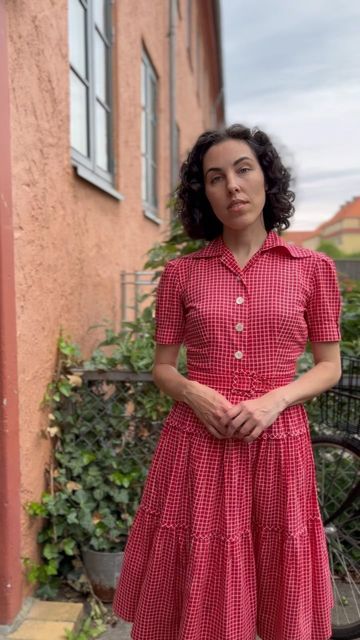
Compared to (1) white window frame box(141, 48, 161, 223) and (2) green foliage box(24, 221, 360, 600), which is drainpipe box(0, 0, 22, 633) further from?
(1) white window frame box(141, 48, 161, 223)

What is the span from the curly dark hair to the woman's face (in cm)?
4

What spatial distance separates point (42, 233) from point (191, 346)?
1.20 meters

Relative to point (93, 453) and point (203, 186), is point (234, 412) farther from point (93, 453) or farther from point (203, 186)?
point (93, 453)

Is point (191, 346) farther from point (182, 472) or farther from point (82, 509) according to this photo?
point (82, 509)

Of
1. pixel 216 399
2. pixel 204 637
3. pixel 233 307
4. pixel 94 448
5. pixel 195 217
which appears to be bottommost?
pixel 204 637

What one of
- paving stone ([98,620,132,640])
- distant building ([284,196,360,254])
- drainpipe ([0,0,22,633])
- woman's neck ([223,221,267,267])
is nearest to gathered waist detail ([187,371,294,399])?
woman's neck ([223,221,267,267])

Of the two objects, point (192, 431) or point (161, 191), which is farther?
point (161, 191)

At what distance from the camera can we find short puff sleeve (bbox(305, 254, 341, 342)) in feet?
5.39

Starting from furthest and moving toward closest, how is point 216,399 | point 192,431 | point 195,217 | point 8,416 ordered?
point 8,416
point 195,217
point 192,431
point 216,399

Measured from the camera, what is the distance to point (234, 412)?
1524 millimetres

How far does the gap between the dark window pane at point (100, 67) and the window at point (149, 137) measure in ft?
5.93

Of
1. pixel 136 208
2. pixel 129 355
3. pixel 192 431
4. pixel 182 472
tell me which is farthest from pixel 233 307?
pixel 136 208

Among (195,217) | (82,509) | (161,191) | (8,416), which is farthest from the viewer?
(161,191)

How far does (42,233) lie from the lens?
2604 millimetres
